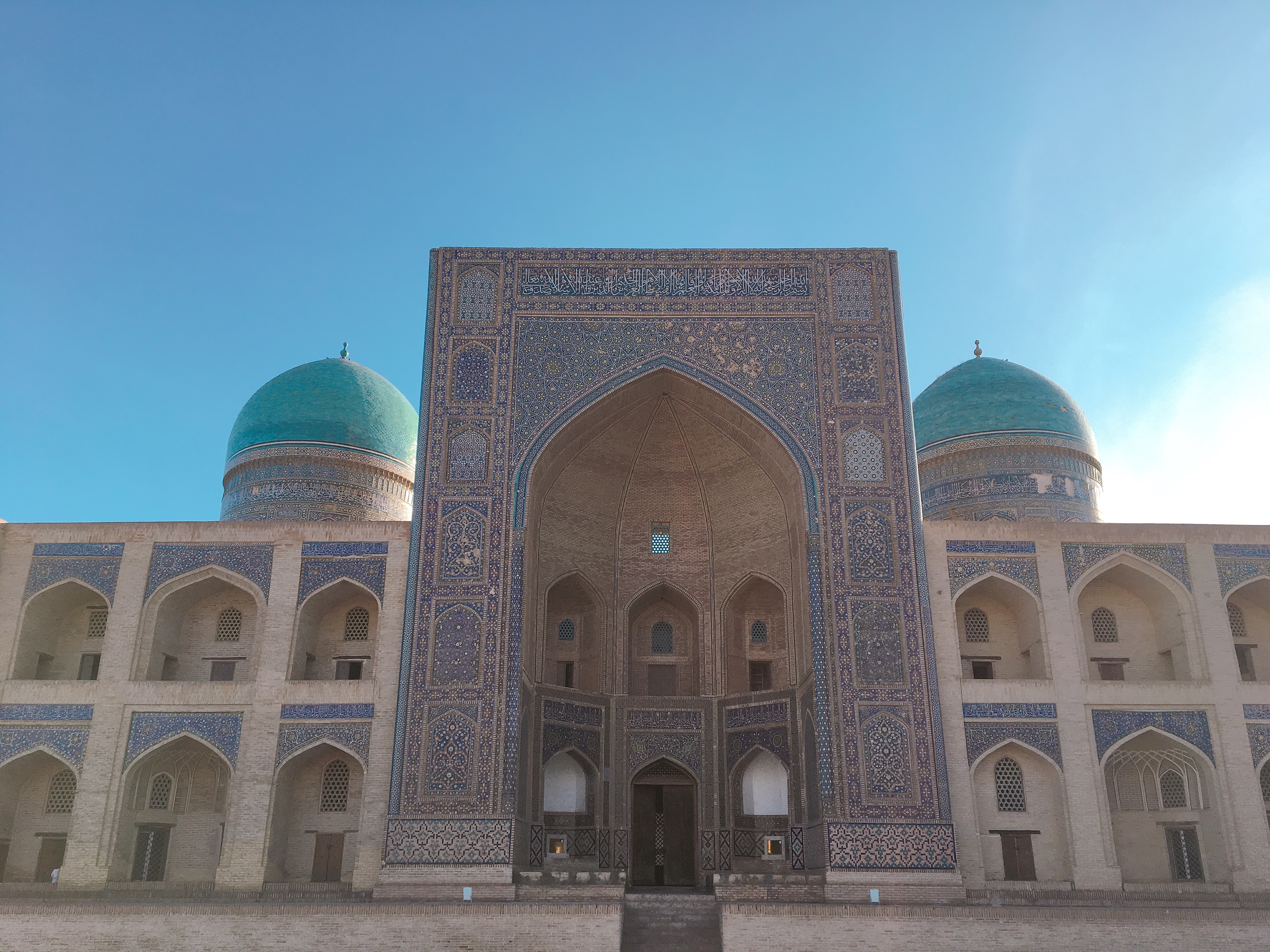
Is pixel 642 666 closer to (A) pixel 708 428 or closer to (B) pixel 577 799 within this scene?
(B) pixel 577 799

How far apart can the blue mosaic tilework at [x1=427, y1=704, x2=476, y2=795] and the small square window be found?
3.49 m

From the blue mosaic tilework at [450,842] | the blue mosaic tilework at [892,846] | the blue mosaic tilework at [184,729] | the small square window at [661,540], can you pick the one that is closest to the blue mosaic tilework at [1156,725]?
the blue mosaic tilework at [892,846]

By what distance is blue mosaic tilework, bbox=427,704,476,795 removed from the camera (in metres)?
10.5

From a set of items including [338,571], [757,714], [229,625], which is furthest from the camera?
[757,714]

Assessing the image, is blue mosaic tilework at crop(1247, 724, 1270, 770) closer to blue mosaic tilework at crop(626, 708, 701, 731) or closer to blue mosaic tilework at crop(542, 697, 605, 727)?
blue mosaic tilework at crop(626, 708, 701, 731)

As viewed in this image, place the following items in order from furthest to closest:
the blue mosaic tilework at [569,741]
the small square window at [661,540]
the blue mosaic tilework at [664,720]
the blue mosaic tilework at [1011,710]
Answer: the small square window at [661,540]
the blue mosaic tilework at [664,720]
the blue mosaic tilework at [569,741]
the blue mosaic tilework at [1011,710]

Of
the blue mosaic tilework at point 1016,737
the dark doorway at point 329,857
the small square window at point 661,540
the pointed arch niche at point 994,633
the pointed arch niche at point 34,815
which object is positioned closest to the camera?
the blue mosaic tilework at point 1016,737

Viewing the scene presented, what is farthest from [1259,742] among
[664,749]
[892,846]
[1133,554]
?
[664,749]

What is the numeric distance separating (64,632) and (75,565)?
39.2 inches

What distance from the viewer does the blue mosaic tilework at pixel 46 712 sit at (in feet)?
36.4

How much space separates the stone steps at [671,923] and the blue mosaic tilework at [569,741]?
2010 millimetres

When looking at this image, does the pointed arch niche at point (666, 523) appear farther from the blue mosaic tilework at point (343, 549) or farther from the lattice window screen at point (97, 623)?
the lattice window screen at point (97, 623)

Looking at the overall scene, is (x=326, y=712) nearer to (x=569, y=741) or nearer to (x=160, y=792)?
(x=160, y=792)

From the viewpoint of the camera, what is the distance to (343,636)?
1234 centimetres
